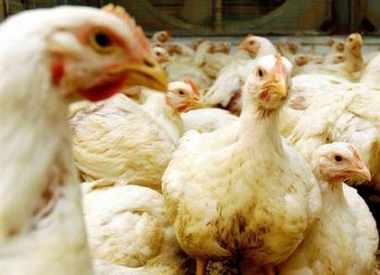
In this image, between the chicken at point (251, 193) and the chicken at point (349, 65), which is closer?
the chicken at point (251, 193)

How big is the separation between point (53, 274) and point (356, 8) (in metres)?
10.3

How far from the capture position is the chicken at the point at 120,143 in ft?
13.7

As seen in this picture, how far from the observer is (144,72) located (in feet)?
5.44

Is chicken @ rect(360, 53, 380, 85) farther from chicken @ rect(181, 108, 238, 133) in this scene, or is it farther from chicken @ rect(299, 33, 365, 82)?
chicken @ rect(299, 33, 365, 82)

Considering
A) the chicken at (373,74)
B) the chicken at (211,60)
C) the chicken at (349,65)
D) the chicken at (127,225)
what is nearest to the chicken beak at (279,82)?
the chicken at (127,225)

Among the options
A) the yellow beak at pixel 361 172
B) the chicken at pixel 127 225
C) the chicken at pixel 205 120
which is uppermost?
the yellow beak at pixel 361 172

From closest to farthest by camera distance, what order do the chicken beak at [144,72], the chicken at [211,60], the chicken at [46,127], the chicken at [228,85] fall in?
the chicken at [46,127] → the chicken beak at [144,72] → the chicken at [228,85] → the chicken at [211,60]

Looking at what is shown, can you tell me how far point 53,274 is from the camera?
58.6 inches

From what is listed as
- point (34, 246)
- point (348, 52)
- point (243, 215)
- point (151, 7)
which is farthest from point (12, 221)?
point (151, 7)

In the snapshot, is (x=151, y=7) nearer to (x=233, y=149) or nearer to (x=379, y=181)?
(x=379, y=181)

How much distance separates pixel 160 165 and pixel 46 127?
2.77m

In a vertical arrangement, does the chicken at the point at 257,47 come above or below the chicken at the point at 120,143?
below

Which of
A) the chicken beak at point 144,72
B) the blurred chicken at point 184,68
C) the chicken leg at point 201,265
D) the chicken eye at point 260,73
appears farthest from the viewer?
the blurred chicken at point 184,68

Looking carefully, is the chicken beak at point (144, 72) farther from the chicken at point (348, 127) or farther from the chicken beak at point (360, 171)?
the chicken at point (348, 127)
